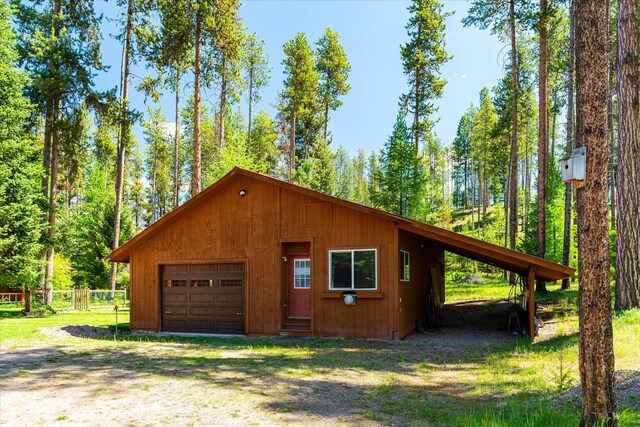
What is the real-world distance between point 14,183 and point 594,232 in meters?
19.8

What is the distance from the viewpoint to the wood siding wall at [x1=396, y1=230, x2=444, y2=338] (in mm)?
11664

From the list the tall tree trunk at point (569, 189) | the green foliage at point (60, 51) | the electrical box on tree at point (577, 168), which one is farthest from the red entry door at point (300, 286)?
the green foliage at point (60, 51)

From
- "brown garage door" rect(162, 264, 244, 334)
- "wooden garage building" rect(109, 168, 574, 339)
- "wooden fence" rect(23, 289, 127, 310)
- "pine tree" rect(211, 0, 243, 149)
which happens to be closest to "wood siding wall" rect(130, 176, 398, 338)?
"wooden garage building" rect(109, 168, 574, 339)

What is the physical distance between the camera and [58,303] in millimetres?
21203

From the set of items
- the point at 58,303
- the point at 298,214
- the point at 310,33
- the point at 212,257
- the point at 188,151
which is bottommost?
the point at 58,303

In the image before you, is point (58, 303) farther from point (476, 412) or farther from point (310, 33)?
point (310, 33)

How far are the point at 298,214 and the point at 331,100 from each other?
76.1ft

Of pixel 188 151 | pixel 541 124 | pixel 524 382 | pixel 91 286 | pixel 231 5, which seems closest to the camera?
pixel 524 382

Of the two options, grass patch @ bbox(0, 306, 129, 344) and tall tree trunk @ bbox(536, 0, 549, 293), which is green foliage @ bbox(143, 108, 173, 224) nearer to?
grass patch @ bbox(0, 306, 129, 344)

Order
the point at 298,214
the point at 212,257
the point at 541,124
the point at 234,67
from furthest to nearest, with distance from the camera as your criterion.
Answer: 1. the point at 234,67
2. the point at 541,124
3. the point at 212,257
4. the point at 298,214

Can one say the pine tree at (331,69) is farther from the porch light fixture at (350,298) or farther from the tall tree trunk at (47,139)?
the porch light fixture at (350,298)

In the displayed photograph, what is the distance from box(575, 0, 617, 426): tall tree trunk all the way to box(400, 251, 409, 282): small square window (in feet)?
24.4

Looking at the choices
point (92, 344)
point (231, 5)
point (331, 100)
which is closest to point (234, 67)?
point (231, 5)

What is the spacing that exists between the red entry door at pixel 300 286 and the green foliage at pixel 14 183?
38.4 ft
